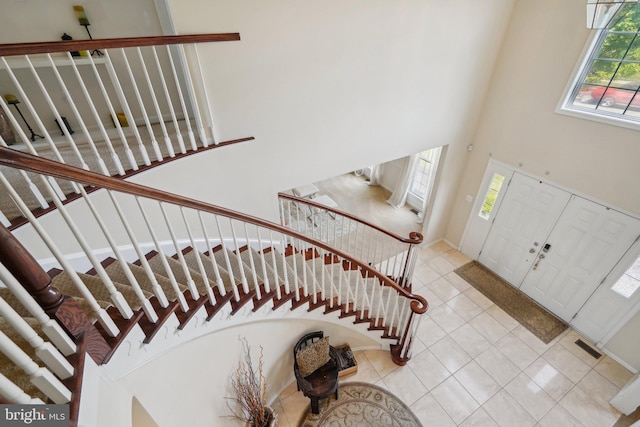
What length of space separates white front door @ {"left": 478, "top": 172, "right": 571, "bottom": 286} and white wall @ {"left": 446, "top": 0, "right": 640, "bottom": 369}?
22 cm

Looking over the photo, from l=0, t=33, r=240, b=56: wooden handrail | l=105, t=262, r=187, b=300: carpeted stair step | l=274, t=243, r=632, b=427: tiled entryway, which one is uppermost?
l=0, t=33, r=240, b=56: wooden handrail

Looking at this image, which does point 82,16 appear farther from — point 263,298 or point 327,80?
point 263,298

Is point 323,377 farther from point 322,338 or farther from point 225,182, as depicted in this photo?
point 225,182

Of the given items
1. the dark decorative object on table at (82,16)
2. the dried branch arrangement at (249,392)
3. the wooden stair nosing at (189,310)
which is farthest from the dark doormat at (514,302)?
the dark decorative object on table at (82,16)

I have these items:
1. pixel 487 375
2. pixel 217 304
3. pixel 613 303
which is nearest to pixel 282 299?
pixel 217 304

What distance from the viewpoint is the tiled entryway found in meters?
3.10

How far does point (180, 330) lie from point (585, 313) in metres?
5.08

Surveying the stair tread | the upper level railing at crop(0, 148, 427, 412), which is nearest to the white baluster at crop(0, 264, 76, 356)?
the upper level railing at crop(0, 148, 427, 412)

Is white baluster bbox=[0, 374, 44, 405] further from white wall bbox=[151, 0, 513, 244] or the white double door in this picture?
the white double door

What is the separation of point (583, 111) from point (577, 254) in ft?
6.15

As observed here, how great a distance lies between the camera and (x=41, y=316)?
0.97 meters

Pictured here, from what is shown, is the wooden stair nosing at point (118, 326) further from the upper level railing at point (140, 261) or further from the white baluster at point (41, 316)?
the white baluster at point (41, 316)

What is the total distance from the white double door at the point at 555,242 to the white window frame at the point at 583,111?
948 mm

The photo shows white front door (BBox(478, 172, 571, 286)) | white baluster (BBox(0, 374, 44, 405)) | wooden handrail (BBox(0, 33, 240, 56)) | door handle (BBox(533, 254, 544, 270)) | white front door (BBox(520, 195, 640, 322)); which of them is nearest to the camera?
white baluster (BBox(0, 374, 44, 405))
